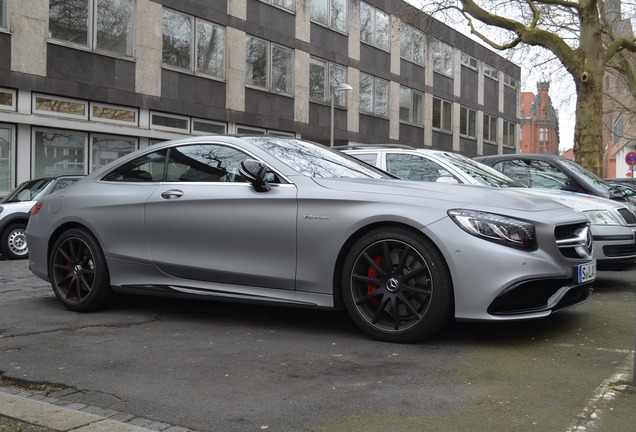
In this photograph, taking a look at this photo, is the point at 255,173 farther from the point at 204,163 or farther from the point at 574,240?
the point at 574,240

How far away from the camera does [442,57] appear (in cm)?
3850

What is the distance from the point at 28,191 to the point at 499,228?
36.3 ft

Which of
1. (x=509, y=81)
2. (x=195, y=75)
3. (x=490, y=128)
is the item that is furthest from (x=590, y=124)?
(x=509, y=81)

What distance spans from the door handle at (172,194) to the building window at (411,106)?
29.2 metres

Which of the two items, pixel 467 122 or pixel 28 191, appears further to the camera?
pixel 467 122

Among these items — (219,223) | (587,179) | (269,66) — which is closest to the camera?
(219,223)

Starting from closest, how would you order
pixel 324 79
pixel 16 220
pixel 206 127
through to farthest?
pixel 16 220 < pixel 206 127 < pixel 324 79

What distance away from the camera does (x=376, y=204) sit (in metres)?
4.88

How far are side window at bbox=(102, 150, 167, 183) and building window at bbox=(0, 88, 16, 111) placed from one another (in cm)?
1241

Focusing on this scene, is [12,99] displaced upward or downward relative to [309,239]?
upward

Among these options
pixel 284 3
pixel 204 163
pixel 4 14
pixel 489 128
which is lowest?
pixel 204 163

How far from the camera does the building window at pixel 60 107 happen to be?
712 inches

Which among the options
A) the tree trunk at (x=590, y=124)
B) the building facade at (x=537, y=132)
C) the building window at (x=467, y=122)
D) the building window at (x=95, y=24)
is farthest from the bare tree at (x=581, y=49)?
the building facade at (x=537, y=132)

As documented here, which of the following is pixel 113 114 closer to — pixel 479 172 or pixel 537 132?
pixel 479 172
